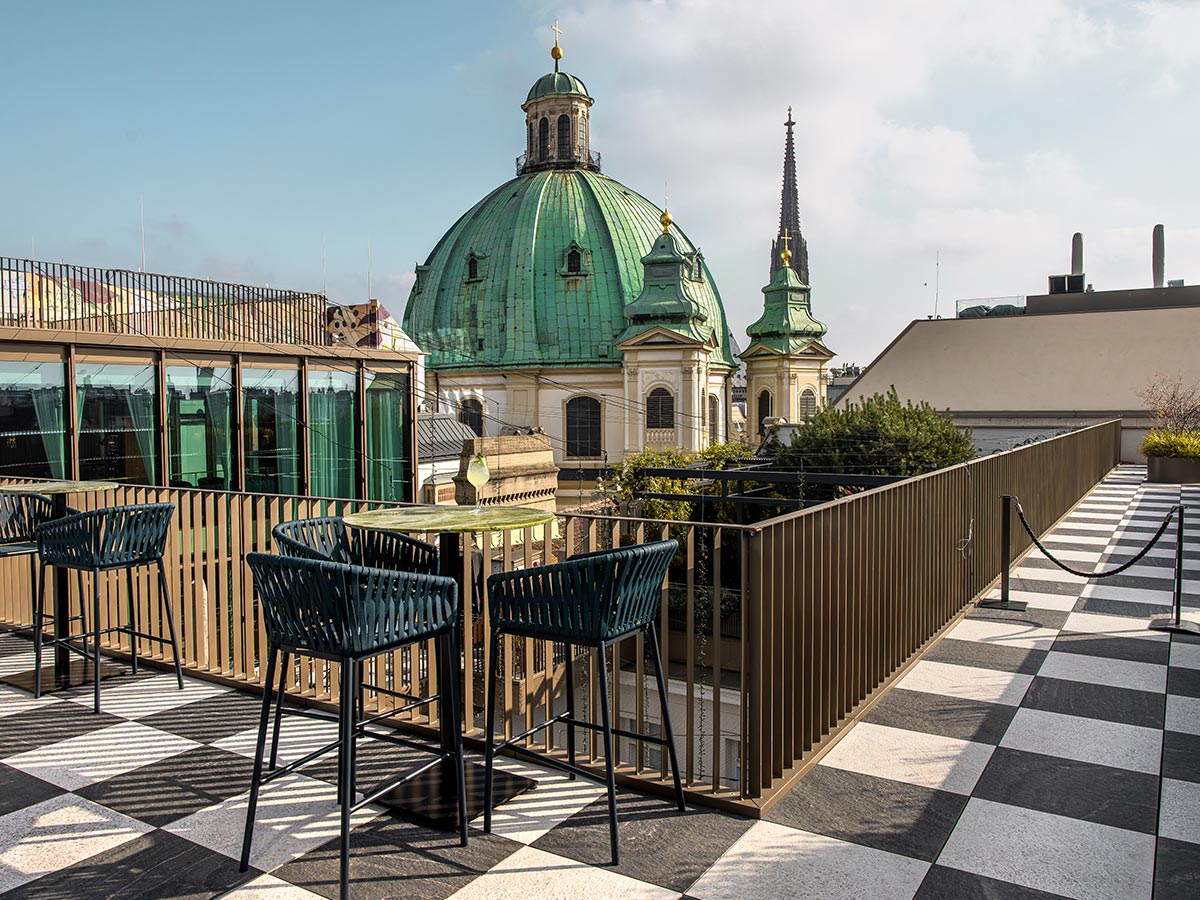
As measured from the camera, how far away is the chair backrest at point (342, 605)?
2.88m

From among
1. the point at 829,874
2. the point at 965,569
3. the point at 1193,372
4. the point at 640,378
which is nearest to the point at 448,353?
the point at 640,378

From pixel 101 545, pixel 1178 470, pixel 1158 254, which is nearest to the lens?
pixel 101 545

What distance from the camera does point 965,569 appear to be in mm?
6785

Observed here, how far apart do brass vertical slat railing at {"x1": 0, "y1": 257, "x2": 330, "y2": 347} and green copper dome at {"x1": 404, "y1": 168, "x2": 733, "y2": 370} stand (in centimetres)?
3391

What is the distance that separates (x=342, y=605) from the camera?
9.43 ft

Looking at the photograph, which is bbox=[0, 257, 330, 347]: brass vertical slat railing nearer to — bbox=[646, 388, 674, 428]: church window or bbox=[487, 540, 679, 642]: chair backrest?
bbox=[487, 540, 679, 642]: chair backrest

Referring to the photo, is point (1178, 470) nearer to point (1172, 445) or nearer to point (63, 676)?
point (1172, 445)

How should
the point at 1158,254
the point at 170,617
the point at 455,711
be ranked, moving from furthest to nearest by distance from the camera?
the point at 1158,254, the point at 170,617, the point at 455,711

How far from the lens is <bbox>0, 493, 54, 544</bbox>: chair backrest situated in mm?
5711

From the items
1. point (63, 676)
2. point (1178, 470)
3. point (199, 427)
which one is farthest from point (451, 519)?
point (1178, 470)

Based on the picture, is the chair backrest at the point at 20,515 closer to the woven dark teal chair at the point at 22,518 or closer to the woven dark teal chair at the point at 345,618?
the woven dark teal chair at the point at 22,518

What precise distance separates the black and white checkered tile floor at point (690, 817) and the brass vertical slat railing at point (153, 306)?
10574mm

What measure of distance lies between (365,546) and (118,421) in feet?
35.7

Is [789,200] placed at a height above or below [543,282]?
above
